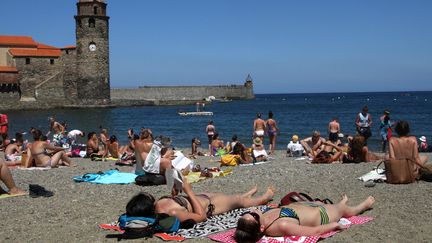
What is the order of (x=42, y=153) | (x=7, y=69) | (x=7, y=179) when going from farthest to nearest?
(x=7, y=69)
(x=42, y=153)
(x=7, y=179)

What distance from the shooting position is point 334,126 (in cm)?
1519

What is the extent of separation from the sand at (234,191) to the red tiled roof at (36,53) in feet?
169

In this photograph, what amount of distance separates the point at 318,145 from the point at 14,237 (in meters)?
8.72

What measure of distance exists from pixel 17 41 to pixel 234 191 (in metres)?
60.9

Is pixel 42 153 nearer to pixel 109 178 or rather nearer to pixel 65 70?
pixel 109 178

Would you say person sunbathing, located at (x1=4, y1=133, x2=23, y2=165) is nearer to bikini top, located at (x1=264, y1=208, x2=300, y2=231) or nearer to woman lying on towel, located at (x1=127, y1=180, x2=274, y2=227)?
woman lying on towel, located at (x1=127, y1=180, x2=274, y2=227)

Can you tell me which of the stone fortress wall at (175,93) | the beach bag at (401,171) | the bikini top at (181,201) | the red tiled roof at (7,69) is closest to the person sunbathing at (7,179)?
the bikini top at (181,201)

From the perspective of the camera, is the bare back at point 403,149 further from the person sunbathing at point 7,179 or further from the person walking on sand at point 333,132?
the person walking on sand at point 333,132

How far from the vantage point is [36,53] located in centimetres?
5903

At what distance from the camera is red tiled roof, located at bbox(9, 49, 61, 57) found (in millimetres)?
58713

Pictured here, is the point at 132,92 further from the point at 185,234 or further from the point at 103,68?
the point at 185,234

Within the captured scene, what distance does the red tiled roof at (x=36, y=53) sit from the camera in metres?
58.7

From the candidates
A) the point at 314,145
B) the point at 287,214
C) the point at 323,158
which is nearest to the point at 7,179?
the point at 287,214

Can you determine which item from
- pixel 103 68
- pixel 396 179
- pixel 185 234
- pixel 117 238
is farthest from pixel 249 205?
pixel 103 68
